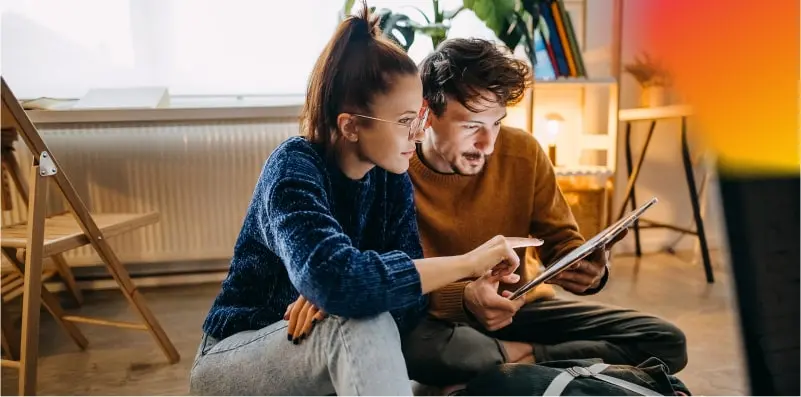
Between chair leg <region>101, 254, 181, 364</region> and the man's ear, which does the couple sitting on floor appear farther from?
chair leg <region>101, 254, 181, 364</region>

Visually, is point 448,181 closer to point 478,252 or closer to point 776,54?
point 478,252

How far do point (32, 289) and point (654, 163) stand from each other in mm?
2343

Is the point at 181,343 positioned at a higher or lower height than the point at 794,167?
lower

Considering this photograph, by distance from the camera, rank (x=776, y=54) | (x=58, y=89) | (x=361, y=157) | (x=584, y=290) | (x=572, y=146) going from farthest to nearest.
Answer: (x=572, y=146) < (x=58, y=89) < (x=584, y=290) < (x=361, y=157) < (x=776, y=54)

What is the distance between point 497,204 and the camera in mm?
1043

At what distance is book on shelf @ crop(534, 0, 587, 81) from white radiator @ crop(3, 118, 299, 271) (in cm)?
97

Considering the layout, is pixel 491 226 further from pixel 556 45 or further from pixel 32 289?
pixel 556 45

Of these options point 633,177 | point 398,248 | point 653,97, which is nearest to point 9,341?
point 398,248

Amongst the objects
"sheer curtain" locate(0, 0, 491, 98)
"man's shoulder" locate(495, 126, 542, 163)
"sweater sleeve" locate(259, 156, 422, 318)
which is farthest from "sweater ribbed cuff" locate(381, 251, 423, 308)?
"sheer curtain" locate(0, 0, 491, 98)

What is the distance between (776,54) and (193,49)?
2.16 m

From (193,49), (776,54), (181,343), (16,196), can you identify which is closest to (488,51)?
(776,54)

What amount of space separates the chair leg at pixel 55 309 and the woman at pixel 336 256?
0.85m

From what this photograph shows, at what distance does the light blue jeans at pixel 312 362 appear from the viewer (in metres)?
0.63

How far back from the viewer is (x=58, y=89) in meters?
2.06
